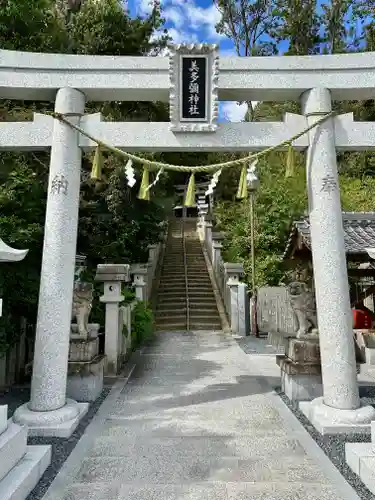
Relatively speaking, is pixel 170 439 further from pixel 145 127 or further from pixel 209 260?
pixel 209 260

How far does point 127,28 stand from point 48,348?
1748 centimetres

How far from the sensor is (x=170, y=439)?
466 centimetres

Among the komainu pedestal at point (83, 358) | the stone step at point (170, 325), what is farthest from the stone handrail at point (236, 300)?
the komainu pedestal at point (83, 358)

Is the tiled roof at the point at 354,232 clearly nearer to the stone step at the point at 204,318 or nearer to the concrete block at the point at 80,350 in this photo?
the stone step at the point at 204,318

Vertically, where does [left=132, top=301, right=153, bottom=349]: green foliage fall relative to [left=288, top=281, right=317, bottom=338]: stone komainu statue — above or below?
below

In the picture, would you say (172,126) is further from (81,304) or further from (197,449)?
(197,449)

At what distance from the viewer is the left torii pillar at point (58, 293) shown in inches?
197

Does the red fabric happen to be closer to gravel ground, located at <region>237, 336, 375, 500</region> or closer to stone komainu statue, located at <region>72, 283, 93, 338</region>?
gravel ground, located at <region>237, 336, 375, 500</region>

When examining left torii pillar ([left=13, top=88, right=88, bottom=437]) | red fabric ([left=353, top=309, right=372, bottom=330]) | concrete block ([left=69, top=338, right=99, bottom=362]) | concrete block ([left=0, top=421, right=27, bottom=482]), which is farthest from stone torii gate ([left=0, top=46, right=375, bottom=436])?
red fabric ([left=353, top=309, right=372, bottom=330])

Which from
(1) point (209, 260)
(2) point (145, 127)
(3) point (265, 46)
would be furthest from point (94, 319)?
(3) point (265, 46)

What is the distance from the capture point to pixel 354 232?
10.4m

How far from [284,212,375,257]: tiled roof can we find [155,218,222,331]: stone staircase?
16.8 feet

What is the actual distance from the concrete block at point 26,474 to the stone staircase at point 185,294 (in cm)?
981

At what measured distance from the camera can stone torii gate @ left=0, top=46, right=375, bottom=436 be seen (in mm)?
5367
